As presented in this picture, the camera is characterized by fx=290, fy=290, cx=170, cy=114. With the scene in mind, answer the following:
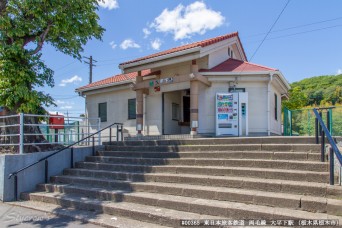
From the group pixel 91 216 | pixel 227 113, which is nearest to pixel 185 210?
pixel 91 216

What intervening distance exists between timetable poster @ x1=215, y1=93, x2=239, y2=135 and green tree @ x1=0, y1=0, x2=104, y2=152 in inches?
220

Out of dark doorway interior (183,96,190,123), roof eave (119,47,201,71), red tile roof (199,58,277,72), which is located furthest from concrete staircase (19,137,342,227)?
dark doorway interior (183,96,190,123)

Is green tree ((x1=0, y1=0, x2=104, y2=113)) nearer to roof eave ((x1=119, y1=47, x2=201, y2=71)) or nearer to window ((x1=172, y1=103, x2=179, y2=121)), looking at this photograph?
roof eave ((x1=119, y1=47, x2=201, y2=71))

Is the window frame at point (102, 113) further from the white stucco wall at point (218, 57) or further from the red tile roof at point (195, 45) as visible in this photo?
the white stucco wall at point (218, 57)

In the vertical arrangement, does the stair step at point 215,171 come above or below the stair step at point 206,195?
above

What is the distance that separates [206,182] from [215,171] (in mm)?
428

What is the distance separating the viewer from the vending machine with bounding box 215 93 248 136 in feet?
38.5

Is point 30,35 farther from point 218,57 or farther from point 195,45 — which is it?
point 218,57

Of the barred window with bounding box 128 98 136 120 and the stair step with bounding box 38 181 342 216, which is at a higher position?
the barred window with bounding box 128 98 136 120

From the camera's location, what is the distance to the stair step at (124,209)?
5.05m

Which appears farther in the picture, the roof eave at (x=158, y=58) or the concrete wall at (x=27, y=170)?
the roof eave at (x=158, y=58)

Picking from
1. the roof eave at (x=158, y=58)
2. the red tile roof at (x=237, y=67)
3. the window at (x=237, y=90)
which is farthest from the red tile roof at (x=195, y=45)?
the window at (x=237, y=90)

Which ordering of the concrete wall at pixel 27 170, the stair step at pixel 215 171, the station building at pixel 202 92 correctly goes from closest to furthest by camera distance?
the stair step at pixel 215 171 → the concrete wall at pixel 27 170 → the station building at pixel 202 92

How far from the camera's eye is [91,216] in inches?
228
